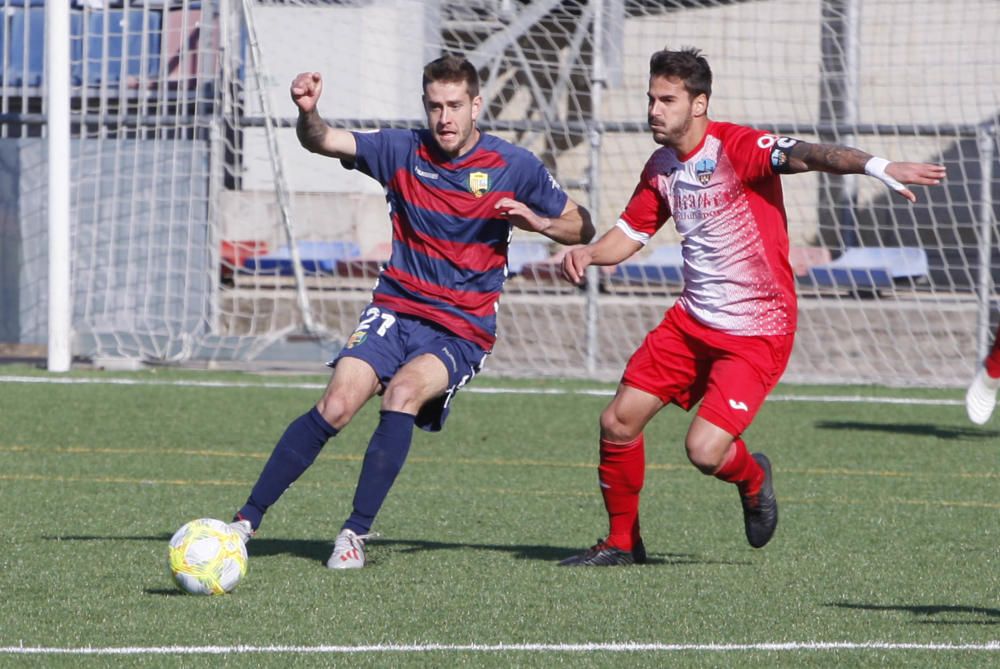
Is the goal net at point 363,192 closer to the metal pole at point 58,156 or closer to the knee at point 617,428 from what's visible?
the metal pole at point 58,156

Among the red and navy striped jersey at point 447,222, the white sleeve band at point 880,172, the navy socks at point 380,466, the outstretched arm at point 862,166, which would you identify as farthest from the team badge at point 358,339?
the white sleeve band at point 880,172

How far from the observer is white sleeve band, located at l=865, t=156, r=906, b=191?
493 cm

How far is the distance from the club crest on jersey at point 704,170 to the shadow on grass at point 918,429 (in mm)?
4575

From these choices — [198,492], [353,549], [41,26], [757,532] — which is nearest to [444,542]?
[353,549]

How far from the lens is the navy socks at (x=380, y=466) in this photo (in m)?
5.56

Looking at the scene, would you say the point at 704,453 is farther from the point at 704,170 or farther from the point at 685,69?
the point at 685,69

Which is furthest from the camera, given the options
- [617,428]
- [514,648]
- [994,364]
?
[994,364]

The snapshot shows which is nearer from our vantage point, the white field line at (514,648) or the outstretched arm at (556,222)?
the white field line at (514,648)

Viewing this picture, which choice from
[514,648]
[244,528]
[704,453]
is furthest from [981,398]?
[514,648]

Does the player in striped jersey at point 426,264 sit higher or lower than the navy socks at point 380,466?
higher

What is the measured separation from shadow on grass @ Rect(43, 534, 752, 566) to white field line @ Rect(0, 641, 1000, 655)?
134cm

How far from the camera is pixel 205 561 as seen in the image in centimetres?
488

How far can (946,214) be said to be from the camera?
12500 mm

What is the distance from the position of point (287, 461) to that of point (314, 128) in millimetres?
1205
